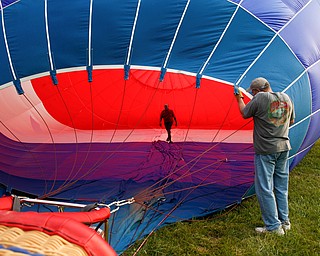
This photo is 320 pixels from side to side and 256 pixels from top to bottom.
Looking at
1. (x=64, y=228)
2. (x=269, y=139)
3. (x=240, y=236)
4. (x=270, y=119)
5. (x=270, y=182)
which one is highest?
(x=64, y=228)

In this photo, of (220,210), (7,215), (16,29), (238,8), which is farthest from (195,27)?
(7,215)

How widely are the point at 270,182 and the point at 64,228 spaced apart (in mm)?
1817

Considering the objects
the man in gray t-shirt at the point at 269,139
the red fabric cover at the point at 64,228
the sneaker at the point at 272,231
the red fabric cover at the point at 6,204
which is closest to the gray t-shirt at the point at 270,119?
the man in gray t-shirt at the point at 269,139

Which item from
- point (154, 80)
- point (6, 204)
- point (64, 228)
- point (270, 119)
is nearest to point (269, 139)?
point (270, 119)

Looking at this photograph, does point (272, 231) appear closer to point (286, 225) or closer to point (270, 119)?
point (286, 225)

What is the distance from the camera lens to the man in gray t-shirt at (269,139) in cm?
260

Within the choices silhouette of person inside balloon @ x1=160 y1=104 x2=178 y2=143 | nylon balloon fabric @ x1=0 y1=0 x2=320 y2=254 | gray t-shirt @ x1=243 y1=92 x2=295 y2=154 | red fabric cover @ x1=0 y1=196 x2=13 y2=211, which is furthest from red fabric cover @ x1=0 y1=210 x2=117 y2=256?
silhouette of person inside balloon @ x1=160 y1=104 x2=178 y2=143

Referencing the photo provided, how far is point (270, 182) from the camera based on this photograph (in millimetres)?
2705

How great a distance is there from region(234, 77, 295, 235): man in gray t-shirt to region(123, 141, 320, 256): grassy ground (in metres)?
0.12

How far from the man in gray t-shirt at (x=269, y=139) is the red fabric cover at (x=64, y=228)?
1661 millimetres

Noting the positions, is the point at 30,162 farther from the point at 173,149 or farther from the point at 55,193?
the point at 173,149

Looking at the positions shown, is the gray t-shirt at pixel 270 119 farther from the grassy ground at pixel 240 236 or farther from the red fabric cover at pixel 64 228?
the red fabric cover at pixel 64 228

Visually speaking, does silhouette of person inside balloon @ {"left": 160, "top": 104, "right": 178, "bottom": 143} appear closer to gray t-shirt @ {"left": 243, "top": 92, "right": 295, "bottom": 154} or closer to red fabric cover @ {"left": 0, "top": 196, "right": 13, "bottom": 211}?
gray t-shirt @ {"left": 243, "top": 92, "right": 295, "bottom": 154}

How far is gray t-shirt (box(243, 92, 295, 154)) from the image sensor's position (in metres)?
2.59
